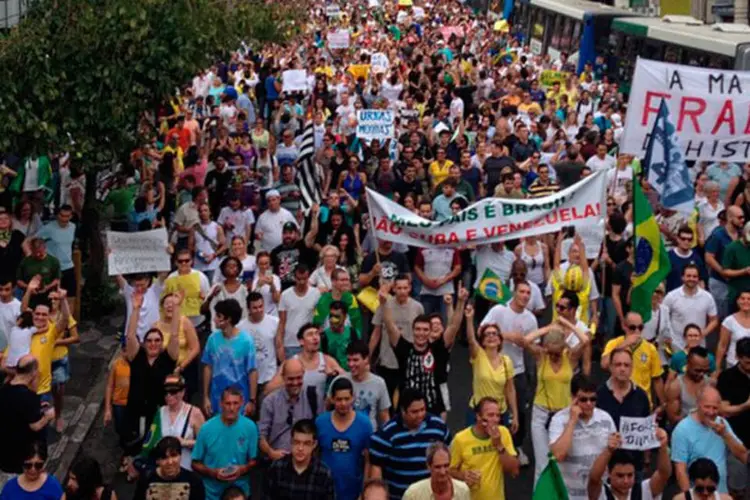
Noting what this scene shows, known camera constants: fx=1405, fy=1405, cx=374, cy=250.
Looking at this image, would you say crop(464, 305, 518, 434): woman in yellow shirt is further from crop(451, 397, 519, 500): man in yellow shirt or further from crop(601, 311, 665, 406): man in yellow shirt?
crop(451, 397, 519, 500): man in yellow shirt

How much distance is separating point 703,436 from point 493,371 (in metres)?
1.71

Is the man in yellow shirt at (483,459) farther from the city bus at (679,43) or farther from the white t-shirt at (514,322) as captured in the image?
the city bus at (679,43)

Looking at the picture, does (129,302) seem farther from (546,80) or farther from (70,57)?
(546,80)

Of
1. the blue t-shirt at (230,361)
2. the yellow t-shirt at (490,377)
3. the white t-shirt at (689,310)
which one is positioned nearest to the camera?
the yellow t-shirt at (490,377)

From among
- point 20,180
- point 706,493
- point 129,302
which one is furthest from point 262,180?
point 706,493

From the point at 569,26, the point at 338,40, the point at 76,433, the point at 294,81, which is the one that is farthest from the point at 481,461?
the point at 569,26

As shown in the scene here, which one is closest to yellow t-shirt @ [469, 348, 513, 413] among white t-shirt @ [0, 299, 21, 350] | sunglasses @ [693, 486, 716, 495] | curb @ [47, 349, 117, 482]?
sunglasses @ [693, 486, 716, 495]

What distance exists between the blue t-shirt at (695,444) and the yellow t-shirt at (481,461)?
1.05m

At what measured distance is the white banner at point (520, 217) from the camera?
39.2 feet

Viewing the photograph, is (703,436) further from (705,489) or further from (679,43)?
(679,43)

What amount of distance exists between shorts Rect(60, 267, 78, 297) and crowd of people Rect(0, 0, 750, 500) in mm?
31

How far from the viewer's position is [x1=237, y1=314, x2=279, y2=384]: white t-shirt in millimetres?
10672

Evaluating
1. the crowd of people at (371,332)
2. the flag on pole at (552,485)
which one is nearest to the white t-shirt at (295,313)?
the crowd of people at (371,332)

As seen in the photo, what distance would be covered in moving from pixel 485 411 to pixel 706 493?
133cm
